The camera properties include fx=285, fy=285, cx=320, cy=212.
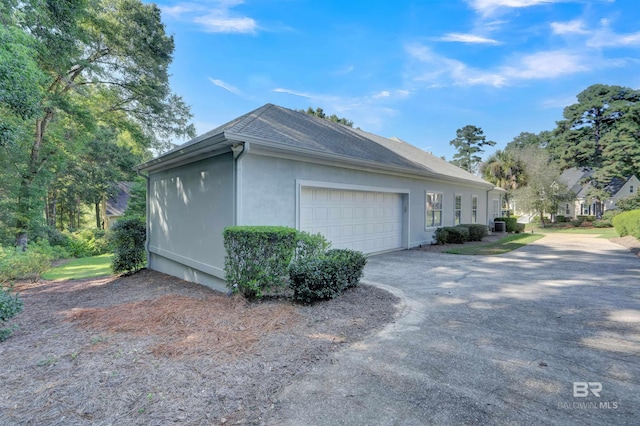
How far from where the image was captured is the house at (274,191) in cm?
617

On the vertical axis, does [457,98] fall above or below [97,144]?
above

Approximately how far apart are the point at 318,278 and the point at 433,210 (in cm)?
969

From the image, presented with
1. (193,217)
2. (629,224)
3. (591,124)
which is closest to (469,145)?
(591,124)

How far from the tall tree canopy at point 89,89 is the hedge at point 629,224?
22265mm

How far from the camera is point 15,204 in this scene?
13.1 metres

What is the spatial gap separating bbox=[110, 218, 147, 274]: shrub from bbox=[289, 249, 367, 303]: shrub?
820cm

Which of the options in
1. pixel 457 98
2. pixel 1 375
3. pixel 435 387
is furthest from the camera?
pixel 457 98

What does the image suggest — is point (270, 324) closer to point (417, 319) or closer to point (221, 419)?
point (221, 419)

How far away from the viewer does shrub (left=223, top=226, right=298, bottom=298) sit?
486 cm

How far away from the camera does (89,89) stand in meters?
14.8

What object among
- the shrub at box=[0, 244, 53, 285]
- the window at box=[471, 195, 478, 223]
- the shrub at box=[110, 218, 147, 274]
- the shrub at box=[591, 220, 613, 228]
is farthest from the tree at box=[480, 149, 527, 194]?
Answer: the shrub at box=[0, 244, 53, 285]

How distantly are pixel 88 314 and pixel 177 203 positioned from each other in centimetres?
382

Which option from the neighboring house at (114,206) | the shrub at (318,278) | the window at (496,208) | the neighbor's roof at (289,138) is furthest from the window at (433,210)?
the neighboring house at (114,206)

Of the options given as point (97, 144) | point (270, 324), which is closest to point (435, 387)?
point (270, 324)
